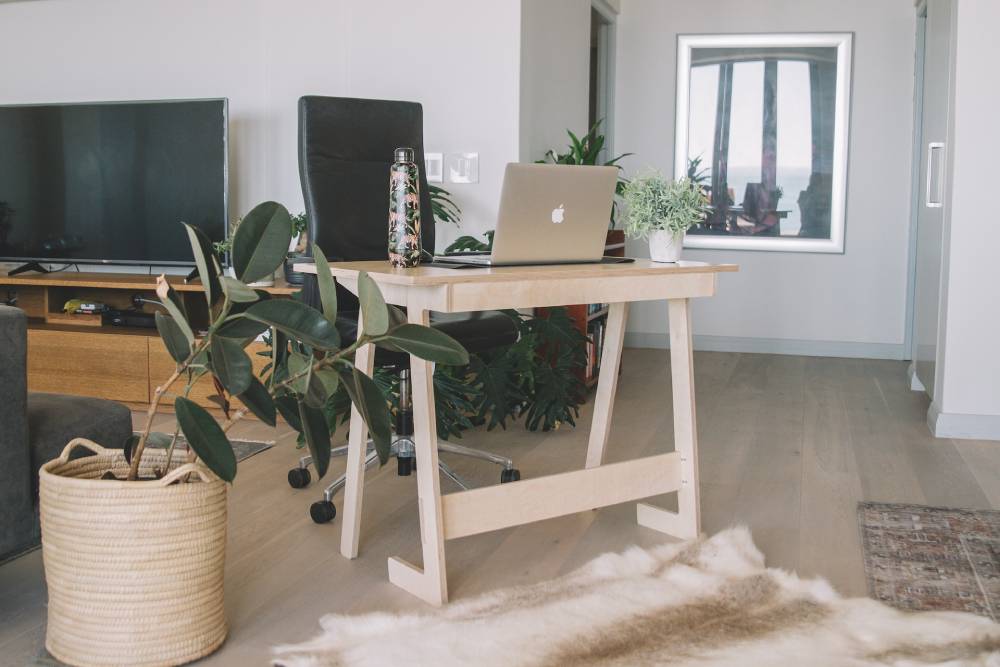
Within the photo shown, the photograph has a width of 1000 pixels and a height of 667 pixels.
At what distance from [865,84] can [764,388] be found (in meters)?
2.21

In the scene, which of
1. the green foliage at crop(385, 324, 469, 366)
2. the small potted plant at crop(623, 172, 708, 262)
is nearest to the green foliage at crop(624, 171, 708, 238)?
the small potted plant at crop(623, 172, 708, 262)

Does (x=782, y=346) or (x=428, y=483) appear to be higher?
(x=428, y=483)

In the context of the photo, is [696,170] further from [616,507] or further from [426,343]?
[426,343]

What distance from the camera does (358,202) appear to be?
3330 mm

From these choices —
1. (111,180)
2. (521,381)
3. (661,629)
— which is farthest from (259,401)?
(111,180)

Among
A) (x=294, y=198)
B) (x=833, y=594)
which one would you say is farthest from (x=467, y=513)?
(x=294, y=198)

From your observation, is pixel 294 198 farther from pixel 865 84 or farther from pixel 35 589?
pixel 865 84

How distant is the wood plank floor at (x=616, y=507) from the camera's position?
7.62 feet

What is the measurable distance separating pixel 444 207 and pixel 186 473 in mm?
2690

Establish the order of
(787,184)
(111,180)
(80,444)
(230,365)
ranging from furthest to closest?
(787,184)
(111,180)
(80,444)
(230,365)

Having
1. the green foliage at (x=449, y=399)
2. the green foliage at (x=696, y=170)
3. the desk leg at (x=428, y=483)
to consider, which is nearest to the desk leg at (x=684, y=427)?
the desk leg at (x=428, y=483)

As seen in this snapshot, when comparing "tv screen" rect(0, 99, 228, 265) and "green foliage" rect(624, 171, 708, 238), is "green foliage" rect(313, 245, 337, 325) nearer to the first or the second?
"green foliage" rect(624, 171, 708, 238)

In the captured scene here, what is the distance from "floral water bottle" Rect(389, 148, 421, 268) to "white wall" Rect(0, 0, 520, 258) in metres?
2.03

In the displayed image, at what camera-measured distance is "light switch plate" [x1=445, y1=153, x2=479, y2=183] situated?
444 cm
